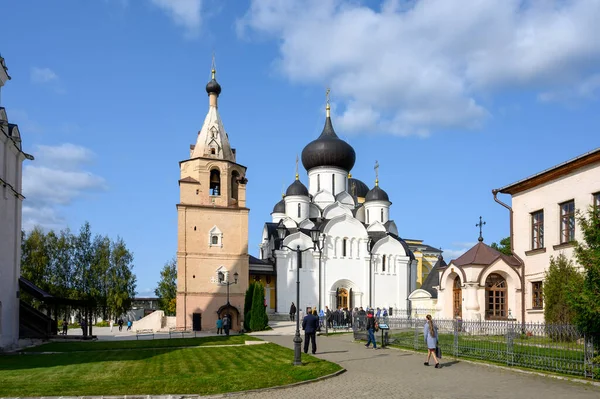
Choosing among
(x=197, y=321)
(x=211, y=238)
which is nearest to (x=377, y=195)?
(x=211, y=238)

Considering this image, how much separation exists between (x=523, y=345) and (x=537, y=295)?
32.0 ft

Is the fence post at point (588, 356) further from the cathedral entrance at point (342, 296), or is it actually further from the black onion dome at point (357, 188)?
the black onion dome at point (357, 188)

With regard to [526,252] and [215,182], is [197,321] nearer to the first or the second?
[215,182]

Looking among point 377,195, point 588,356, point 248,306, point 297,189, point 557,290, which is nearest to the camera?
point 588,356

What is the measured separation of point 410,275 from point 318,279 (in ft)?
28.1

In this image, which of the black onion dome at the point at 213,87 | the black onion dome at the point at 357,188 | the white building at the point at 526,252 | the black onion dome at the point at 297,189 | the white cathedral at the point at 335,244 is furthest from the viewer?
the black onion dome at the point at 357,188

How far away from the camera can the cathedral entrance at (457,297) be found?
1061 inches

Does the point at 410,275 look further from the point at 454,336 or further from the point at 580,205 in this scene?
the point at 454,336

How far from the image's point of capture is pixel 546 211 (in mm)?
22219

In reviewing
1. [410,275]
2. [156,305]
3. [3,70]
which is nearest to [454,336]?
[3,70]

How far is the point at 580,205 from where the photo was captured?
20.4 metres

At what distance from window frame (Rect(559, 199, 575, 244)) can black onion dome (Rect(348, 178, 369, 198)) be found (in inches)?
1449

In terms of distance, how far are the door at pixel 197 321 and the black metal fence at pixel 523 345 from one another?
20.6 meters

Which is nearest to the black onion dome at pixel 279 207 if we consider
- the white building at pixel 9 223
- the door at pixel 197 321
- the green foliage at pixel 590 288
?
the door at pixel 197 321
